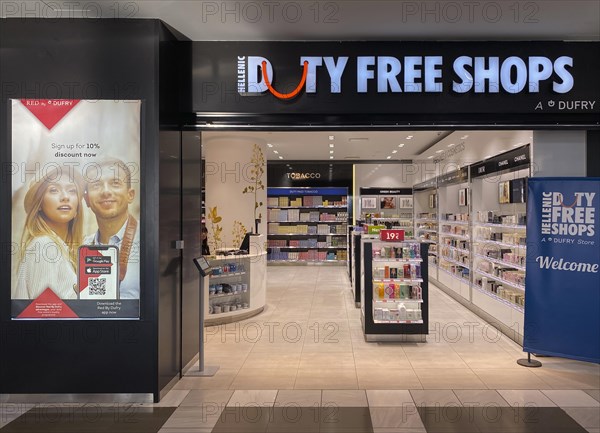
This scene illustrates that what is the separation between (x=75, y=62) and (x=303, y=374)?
12.2ft

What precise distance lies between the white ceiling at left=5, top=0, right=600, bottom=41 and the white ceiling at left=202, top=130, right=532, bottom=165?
159 cm

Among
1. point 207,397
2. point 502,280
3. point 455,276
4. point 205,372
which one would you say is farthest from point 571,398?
point 455,276

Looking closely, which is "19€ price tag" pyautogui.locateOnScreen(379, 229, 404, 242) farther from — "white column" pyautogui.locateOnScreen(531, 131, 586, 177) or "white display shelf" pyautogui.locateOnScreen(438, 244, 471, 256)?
"white display shelf" pyautogui.locateOnScreen(438, 244, 471, 256)

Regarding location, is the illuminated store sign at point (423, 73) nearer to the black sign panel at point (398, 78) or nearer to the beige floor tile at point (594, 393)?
the black sign panel at point (398, 78)

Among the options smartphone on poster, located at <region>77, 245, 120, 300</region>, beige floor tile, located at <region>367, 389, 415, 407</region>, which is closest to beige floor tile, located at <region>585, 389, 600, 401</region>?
beige floor tile, located at <region>367, 389, 415, 407</region>

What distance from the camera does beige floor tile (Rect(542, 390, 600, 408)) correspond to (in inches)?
157

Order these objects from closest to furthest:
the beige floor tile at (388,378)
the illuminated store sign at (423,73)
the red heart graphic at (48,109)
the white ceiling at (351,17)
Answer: the white ceiling at (351,17) < the red heart graphic at (48,109) < the beige floor tile at (388,378) < the illuminated store sign at (423,73)

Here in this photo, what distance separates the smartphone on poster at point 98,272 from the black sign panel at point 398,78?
5.45 feet

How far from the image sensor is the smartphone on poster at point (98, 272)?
4.01 metres

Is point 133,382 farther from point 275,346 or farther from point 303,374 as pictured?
point 275,346

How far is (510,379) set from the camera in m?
4.66

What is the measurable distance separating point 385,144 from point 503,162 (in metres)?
4.86

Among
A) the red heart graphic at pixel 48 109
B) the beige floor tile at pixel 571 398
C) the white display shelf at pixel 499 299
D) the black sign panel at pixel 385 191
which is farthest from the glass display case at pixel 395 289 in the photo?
the black sign panel at pixel 385 191

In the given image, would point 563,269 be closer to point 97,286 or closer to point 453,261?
point 453,261
